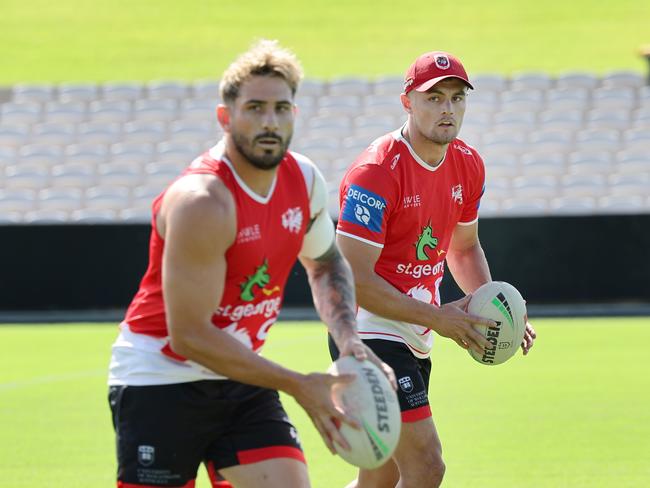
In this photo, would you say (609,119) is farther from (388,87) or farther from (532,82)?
(388,87)

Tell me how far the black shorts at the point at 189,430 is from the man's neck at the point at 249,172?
78 cm

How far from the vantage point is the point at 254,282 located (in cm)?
446

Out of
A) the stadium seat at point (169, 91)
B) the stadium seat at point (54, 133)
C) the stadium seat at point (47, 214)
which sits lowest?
the stadium seat at point (47, 214)

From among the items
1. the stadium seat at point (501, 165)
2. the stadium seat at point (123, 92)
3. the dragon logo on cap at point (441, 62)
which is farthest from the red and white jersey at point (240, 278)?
the stadium seat at point (123, 92)

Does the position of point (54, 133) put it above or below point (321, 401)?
below

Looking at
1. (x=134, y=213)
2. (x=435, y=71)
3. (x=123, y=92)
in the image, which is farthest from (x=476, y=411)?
(x=123, y=92)

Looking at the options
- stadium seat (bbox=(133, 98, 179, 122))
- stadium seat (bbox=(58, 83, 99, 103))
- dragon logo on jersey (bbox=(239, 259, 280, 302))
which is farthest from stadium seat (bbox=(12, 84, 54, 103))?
dragon logo on jersey (bbox=(239, 259, 280, 302))

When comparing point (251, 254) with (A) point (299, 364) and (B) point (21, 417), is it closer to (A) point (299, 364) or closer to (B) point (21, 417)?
(B) point (21, 417)

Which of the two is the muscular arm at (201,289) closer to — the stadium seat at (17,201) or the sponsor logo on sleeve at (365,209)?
the sponsor logo on sleeve at (365,209)

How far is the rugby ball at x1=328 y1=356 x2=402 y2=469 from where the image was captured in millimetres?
4344

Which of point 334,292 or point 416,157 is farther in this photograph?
point 416,157

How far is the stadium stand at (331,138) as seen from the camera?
20.2 m

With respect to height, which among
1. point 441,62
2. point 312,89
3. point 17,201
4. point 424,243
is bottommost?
point 17,201

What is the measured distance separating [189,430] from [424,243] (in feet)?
6.34
